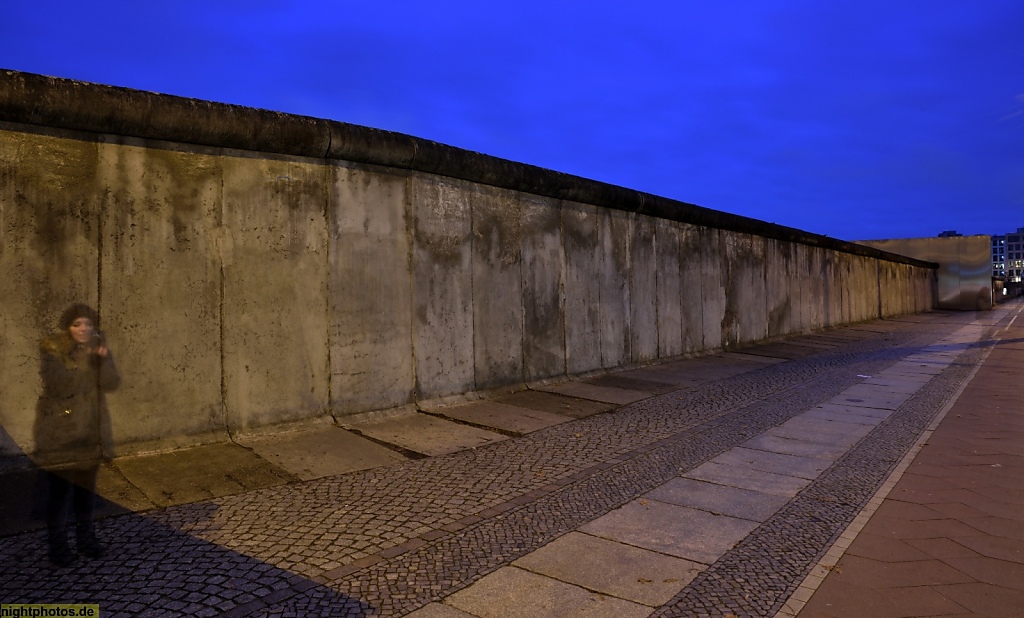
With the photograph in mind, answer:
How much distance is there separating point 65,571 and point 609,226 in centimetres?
863

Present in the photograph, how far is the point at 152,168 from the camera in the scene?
519 centimetres

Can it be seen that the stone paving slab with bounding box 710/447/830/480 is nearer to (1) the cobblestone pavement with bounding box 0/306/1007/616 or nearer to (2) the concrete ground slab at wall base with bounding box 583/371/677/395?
(1) the cobblestone pavement with bounding box 0/306/1007/616

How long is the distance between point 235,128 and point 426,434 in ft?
10.5

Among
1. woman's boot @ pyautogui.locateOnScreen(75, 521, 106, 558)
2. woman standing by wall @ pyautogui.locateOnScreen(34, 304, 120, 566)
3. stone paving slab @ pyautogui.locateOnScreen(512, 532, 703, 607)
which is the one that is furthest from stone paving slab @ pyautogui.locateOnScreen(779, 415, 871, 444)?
woman standing by wall @ pyautogui.locateOnScreen(34, 304, 120, 566)

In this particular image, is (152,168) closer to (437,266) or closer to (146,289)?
(146,289)

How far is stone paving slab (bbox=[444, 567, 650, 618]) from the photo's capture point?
2.92 meters

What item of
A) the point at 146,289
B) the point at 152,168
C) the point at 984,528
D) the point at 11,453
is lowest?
the point at 984,528

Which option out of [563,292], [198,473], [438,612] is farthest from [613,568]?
[563,292]

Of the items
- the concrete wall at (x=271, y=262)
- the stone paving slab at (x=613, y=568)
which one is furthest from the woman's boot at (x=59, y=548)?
the stone paving slab at (x=613, y=568)

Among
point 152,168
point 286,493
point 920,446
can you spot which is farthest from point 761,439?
point 152,168

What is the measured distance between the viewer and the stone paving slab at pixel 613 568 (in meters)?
3.17

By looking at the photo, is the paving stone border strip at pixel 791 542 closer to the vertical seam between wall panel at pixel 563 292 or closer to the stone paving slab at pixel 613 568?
the stone paving slab at pixel 613 568

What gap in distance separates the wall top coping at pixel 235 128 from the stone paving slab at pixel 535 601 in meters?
4.27

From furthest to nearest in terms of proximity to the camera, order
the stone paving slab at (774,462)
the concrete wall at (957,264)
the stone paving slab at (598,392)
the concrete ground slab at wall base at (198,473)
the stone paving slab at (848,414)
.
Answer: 1. the concrete wall at (957,264)
2. the stone paving slab at (598,392)
3. the stone paving slab at (848,414)
4. the stone paving slab at (774,462)
5. the concrete ground slab at wall base at (198,473)
